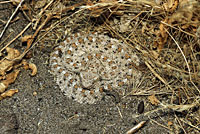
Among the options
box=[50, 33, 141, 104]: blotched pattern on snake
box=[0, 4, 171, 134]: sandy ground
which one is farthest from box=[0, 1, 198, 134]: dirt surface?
box=[50, 33, 141, 104]: blotched pattern on snake

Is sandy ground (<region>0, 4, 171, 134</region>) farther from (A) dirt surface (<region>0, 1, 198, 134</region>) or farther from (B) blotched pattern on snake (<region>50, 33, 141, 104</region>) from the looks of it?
(B) blotched pattern on snake (<region>50, 33, 141, 104</region>)

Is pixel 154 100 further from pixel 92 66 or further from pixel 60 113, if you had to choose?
pixel 60 113

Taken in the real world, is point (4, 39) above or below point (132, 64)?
above

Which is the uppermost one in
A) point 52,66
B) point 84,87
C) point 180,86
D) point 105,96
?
point 52,66

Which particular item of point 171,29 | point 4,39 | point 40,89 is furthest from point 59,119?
point 171,29

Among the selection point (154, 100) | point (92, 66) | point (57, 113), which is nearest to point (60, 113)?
point (57, 113)

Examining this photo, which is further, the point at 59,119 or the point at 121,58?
the point at 121,58

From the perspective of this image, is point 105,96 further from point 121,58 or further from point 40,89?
point 40,89

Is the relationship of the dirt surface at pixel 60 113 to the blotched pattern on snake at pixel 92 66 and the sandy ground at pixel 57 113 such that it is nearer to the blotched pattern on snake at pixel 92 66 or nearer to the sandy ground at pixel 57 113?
the sandy ground at pixel 57 113
